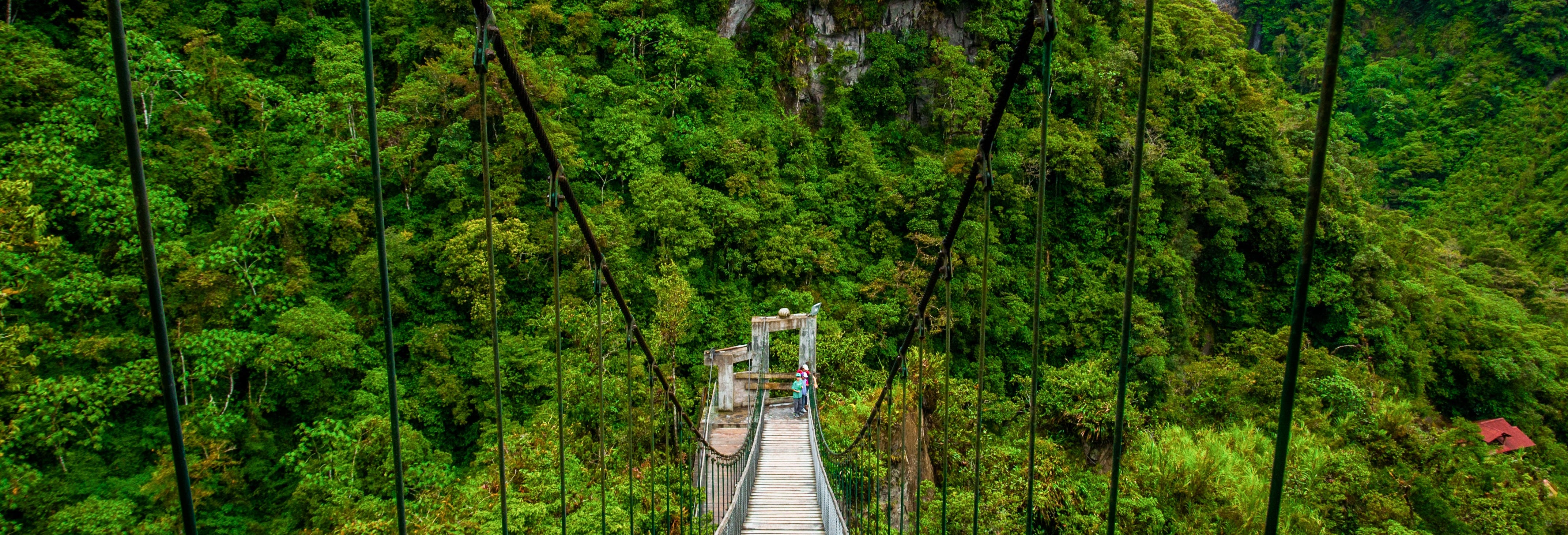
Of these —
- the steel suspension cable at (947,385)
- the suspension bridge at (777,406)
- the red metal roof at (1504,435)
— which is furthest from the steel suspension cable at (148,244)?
the red metal roof at (1504,435)

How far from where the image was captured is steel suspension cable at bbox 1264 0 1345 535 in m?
1.08

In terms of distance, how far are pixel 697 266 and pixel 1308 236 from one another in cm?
1254

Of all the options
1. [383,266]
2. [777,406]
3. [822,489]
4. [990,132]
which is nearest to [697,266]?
[777,406]

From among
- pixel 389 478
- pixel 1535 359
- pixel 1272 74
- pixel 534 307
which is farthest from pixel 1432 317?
pixel 389 478

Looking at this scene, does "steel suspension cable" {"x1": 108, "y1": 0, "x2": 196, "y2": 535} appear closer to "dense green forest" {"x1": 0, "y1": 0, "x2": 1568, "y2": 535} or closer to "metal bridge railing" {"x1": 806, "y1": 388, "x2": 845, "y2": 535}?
"dense green forest" {"x1": 0, "y1": 0, "x2": 1568, "y2": 535}

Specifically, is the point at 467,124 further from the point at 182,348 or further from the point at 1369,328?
the point at 1369,328

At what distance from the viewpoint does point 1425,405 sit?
15078 millimetres

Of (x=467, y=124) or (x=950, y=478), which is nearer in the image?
(x=950, y=478)

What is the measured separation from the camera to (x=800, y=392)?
1054 cm

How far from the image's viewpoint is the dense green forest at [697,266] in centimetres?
877

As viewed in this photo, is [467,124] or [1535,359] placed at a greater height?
[467,124]

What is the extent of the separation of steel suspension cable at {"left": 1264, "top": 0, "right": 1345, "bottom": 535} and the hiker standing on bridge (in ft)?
30.6

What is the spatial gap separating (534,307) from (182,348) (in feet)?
15.7

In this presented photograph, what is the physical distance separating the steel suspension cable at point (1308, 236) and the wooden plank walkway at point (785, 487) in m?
5.88
